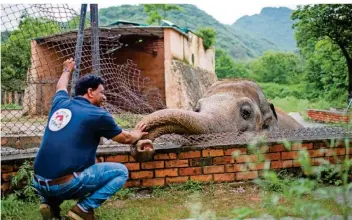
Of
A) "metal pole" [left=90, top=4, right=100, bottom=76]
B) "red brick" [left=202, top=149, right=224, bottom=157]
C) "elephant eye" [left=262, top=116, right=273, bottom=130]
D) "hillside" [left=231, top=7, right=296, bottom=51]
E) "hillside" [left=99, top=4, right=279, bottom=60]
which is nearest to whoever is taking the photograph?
"red brick" [left=202, top=149, right=224, bottom=157]

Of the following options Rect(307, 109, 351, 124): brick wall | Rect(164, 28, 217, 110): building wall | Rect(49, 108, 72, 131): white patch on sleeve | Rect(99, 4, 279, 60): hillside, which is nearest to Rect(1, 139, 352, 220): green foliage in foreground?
Rect(49, 108, 72, 131): white patch on sleeve

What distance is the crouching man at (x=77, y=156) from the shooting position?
352 cm

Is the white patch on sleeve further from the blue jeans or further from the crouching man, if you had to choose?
the blue jeans

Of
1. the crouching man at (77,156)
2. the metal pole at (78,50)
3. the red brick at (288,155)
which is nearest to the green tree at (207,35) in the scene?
the metal pole at (78,50)

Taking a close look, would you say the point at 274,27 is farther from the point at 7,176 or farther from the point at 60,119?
the point at 60,119

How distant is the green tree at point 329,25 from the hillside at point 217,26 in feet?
131

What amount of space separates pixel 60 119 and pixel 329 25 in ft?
Result: 65.8

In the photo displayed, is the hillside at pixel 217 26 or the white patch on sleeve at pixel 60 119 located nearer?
the white patch on sleeve at pixel 60 119

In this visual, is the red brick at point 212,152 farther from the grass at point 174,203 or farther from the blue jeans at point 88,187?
the blue jeans at point 88,187

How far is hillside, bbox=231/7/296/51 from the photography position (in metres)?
90.2

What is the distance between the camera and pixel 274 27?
94875mm

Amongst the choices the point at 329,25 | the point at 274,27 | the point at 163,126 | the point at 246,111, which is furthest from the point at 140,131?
the point at 274,27

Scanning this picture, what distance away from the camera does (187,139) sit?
4.88 metres

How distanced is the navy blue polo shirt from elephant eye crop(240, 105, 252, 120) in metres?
2.83
